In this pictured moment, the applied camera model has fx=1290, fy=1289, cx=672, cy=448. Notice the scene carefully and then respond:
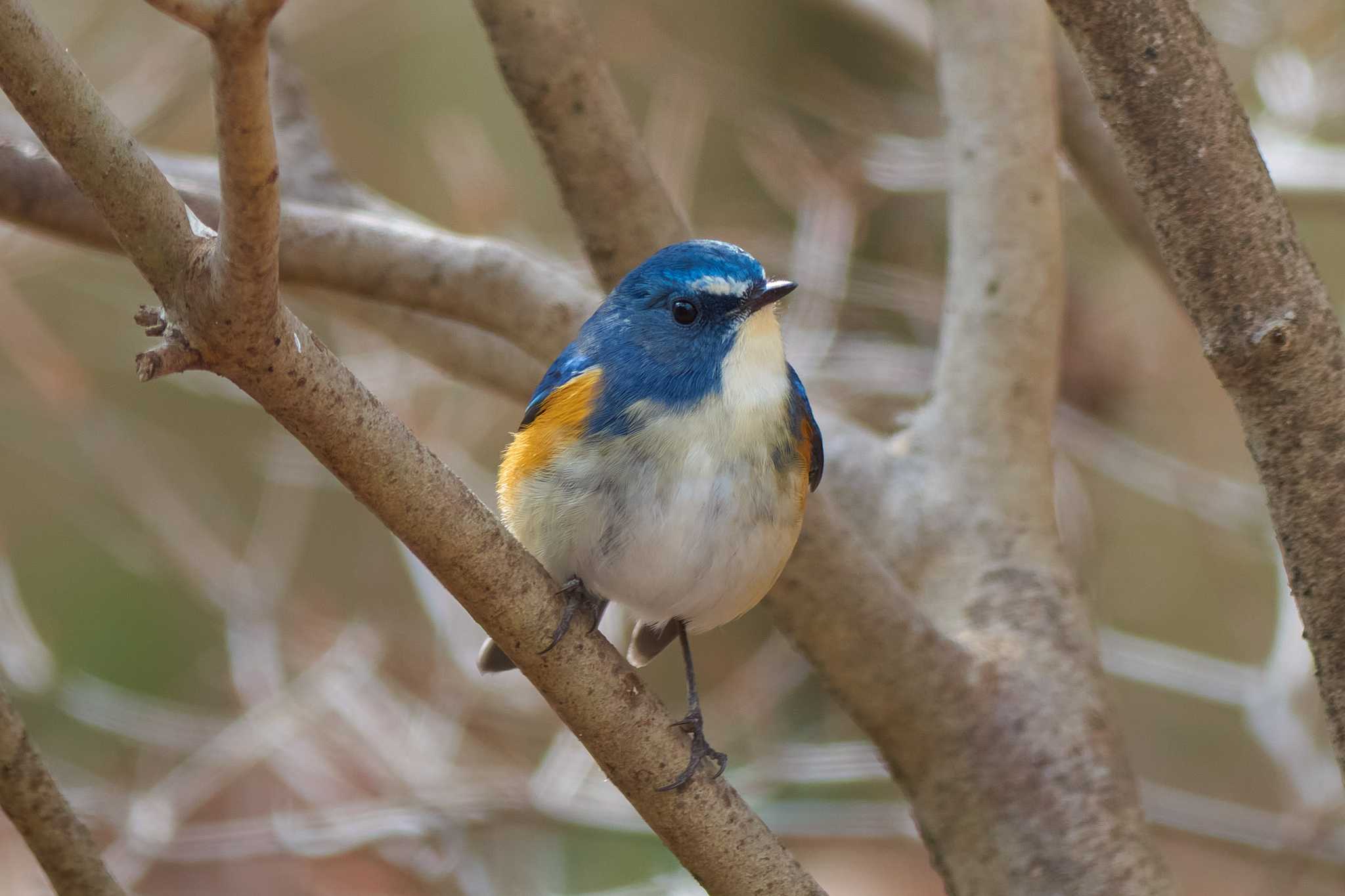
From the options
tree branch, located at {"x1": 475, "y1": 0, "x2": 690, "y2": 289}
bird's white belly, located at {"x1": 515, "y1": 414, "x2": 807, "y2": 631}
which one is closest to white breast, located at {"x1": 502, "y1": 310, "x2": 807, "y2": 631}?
bird's white belly, located at {"x1": 515, "y1": 414, "x2": 807, "y2": 631}

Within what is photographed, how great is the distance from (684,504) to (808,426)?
1.32ft

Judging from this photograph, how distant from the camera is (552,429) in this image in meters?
2.52

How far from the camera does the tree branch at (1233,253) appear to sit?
1.77 meters

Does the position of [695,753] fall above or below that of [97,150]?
below

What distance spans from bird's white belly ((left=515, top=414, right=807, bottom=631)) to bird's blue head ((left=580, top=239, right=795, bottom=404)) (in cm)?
15

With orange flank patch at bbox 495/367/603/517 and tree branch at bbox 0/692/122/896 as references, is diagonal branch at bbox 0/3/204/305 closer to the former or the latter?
tree branch at bbox 0/692/122/896

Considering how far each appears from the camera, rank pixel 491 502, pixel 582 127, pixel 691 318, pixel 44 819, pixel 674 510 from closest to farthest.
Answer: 1. pixel 44 819
2. pixel 674 510
3. pixel 691 318
4. pixel 582 127
5. pixel 491 502

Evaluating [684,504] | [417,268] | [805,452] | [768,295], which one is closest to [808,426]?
[805,452]

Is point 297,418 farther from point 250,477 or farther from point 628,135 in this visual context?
point 250,477

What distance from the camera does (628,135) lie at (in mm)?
2902

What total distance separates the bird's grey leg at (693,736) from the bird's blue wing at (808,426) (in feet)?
1.44

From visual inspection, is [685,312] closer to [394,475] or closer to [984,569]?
[394,475]

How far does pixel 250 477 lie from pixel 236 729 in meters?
2.51

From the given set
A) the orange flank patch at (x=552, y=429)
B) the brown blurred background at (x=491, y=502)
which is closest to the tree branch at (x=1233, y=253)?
the orange flank patch at (x=552, y=429)
